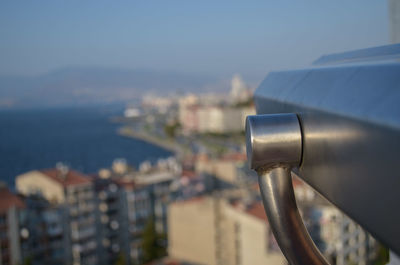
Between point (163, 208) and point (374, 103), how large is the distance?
9.29 metres

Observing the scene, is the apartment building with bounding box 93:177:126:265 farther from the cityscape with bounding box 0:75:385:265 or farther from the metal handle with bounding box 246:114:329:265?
the metal handle with bounding box 246:114:329:265

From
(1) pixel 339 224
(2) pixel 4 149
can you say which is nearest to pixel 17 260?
(1) pixel 339 224

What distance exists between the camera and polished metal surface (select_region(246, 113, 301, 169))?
0.18 meters

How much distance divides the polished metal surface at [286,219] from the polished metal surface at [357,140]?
0.01m

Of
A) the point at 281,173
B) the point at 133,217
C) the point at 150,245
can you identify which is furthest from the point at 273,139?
the point at 133,217

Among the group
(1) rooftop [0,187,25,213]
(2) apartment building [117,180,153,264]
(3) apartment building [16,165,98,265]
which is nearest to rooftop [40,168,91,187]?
(3) apartment building [16,165,98,265]

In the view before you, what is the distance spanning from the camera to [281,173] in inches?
7.5

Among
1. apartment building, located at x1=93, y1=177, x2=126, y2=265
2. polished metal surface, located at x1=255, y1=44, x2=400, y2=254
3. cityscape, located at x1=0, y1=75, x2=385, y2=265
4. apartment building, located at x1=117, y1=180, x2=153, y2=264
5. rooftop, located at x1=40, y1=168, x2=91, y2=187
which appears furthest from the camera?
apartment building, located at x1=117, y1=180, x2=153, y2=264

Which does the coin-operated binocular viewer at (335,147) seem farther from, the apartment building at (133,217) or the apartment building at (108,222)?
the apartment building at (133,217)

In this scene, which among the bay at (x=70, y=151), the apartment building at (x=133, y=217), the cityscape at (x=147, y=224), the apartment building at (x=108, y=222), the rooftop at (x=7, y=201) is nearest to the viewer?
A: the cityscape at (x=147, y=224)

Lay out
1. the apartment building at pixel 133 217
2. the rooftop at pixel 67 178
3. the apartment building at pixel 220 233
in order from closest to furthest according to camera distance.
→ the apartment building at pixel 220 233 → the rooftop at pixel 67 178 → the apartment building at pixel 133 217

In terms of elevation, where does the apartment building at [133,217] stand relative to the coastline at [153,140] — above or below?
above

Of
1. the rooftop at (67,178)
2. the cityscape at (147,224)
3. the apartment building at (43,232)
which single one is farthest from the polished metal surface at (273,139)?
the rooftop at (67,178)

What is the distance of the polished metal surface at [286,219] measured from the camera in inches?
7.0
